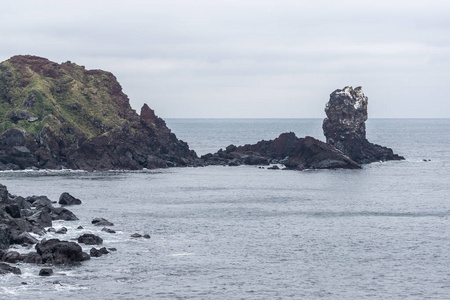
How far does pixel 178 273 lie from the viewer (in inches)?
2361

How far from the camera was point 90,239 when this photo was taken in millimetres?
71125

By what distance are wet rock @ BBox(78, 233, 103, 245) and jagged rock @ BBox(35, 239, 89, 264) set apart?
26.1 ft

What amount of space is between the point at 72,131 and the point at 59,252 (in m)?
114

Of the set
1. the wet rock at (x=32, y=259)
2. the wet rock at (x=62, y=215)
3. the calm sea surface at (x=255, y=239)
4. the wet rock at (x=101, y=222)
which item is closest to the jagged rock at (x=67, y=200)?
the calm sea surface at (x=255, y=239)

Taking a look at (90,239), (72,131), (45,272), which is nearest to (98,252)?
(90,239)

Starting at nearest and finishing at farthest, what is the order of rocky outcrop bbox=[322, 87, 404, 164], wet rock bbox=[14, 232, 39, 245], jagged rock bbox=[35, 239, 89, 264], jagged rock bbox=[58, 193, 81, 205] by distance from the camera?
jagged rock bbox=[35, 239, 89, 264], wet rock bbox=[14, 232, 39, 245], jagged rock bbox=[58, 193, 81, 205], rocky outcrop bbox=[322, 87, 404, 164]

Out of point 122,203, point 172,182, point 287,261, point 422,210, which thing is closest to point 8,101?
point 172,182

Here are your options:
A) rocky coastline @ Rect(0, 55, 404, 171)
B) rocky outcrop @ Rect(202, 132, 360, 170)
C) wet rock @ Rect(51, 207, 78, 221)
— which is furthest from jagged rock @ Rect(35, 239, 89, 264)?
rocky outcrop @ Rect(202, 132, 360, 170)

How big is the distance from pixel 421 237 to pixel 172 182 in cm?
7088

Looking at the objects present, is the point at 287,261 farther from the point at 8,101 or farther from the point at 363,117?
the point at 8,101

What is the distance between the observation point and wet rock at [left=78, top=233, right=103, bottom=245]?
233ft

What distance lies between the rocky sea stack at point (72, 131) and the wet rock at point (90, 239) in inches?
3427

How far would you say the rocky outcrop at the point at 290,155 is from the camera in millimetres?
165125

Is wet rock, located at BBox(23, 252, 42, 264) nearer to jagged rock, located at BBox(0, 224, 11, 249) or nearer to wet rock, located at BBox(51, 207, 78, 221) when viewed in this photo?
jagged rock, located at BBox(0, 224, 11, 249)
